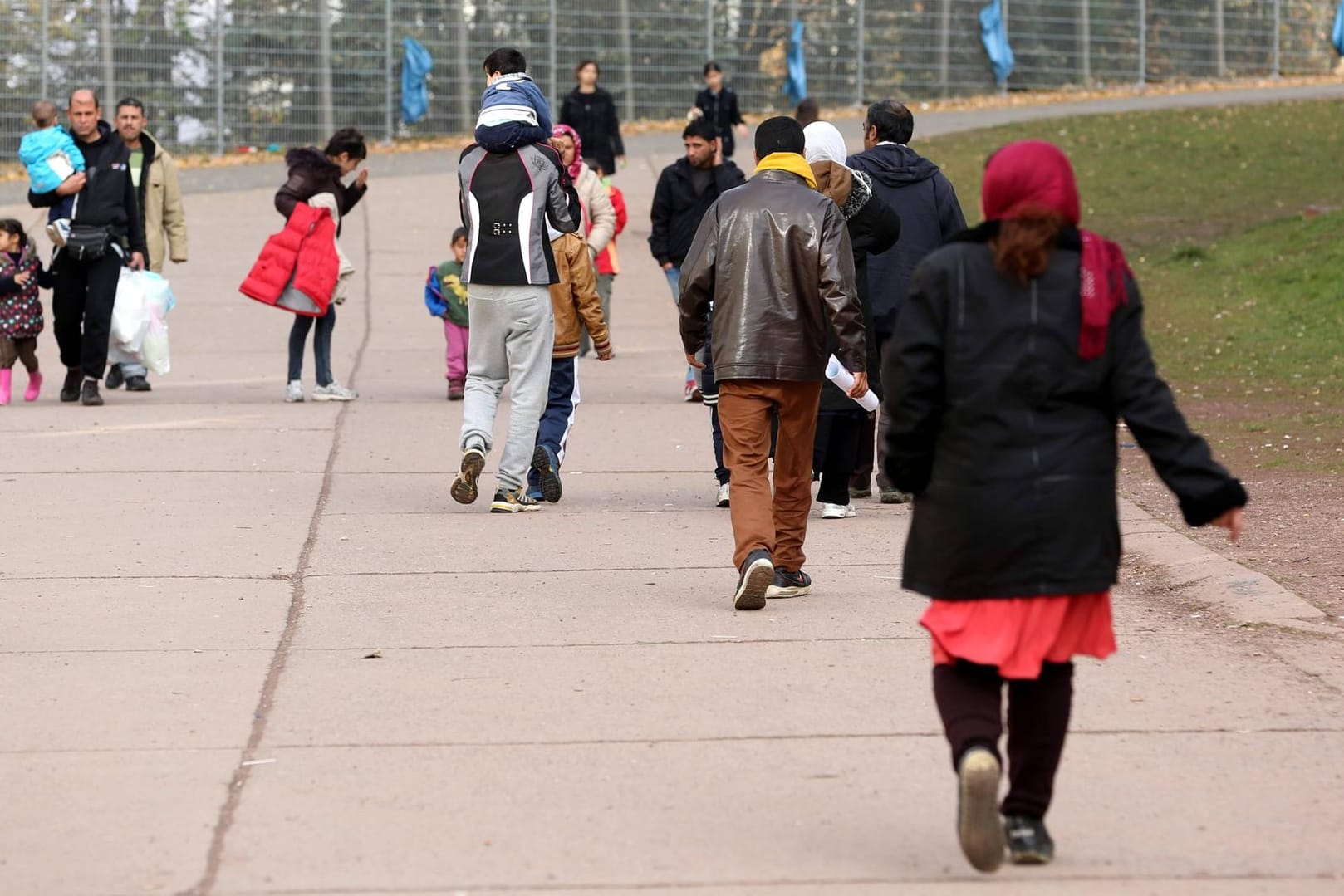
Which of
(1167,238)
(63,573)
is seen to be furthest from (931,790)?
(1167,238)

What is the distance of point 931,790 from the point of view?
16.6 feet

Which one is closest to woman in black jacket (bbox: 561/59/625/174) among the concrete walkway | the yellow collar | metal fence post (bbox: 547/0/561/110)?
metal fence post (bbox: 547/0/561/110)

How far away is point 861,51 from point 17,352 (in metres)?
18.8

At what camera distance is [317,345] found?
13008mm

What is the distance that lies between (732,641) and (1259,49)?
3016 cm

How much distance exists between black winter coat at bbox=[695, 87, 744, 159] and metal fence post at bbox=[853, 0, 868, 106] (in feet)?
25.7

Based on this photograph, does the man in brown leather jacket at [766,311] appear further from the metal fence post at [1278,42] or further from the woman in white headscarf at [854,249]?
the metal fence post at [1278,42]

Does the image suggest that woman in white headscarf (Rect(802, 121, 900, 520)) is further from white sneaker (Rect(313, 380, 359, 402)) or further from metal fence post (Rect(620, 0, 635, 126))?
metal fence post (Rect(620, 0, 635, 126))

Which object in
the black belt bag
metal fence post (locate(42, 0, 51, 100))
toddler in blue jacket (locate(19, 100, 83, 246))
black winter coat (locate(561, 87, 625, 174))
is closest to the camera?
toddler in blue jacket (locate(19, 100, 83, 246))

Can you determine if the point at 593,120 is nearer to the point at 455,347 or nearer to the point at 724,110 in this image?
the point at 724,110

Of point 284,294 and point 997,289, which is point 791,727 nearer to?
point 997,289

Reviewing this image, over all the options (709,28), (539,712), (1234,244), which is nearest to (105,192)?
(539,712)

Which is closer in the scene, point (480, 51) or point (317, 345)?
point (317, 345)

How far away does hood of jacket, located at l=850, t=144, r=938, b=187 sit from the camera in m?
9.29
